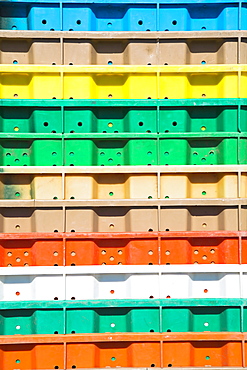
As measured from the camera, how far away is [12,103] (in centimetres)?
527

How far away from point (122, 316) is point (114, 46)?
9.65 feet

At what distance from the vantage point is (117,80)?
5387 mm

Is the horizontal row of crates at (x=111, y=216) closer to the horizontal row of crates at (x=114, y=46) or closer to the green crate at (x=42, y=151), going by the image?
the green crate at (x=42, y=151)

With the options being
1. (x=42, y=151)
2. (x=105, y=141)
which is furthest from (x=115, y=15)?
(x=42, y=151)

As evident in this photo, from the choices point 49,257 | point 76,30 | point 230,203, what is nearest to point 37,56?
point 76,30

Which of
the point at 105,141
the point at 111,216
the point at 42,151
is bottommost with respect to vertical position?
the point at 111,216

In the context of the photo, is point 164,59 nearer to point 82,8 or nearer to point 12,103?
point 82,8

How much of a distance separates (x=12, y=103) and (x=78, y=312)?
235 centimetres

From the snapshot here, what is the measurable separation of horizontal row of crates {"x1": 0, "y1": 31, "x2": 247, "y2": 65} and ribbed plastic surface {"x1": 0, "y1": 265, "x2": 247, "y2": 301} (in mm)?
2235

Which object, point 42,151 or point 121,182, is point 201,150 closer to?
point 121,182

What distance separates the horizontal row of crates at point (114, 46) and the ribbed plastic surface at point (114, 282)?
2235 millimetres

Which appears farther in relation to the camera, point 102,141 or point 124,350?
point 102,141

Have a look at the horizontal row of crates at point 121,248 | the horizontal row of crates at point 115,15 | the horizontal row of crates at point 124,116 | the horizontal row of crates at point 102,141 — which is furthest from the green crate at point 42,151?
the horizontal row of crates at point 115,15

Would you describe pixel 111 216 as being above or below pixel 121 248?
above
